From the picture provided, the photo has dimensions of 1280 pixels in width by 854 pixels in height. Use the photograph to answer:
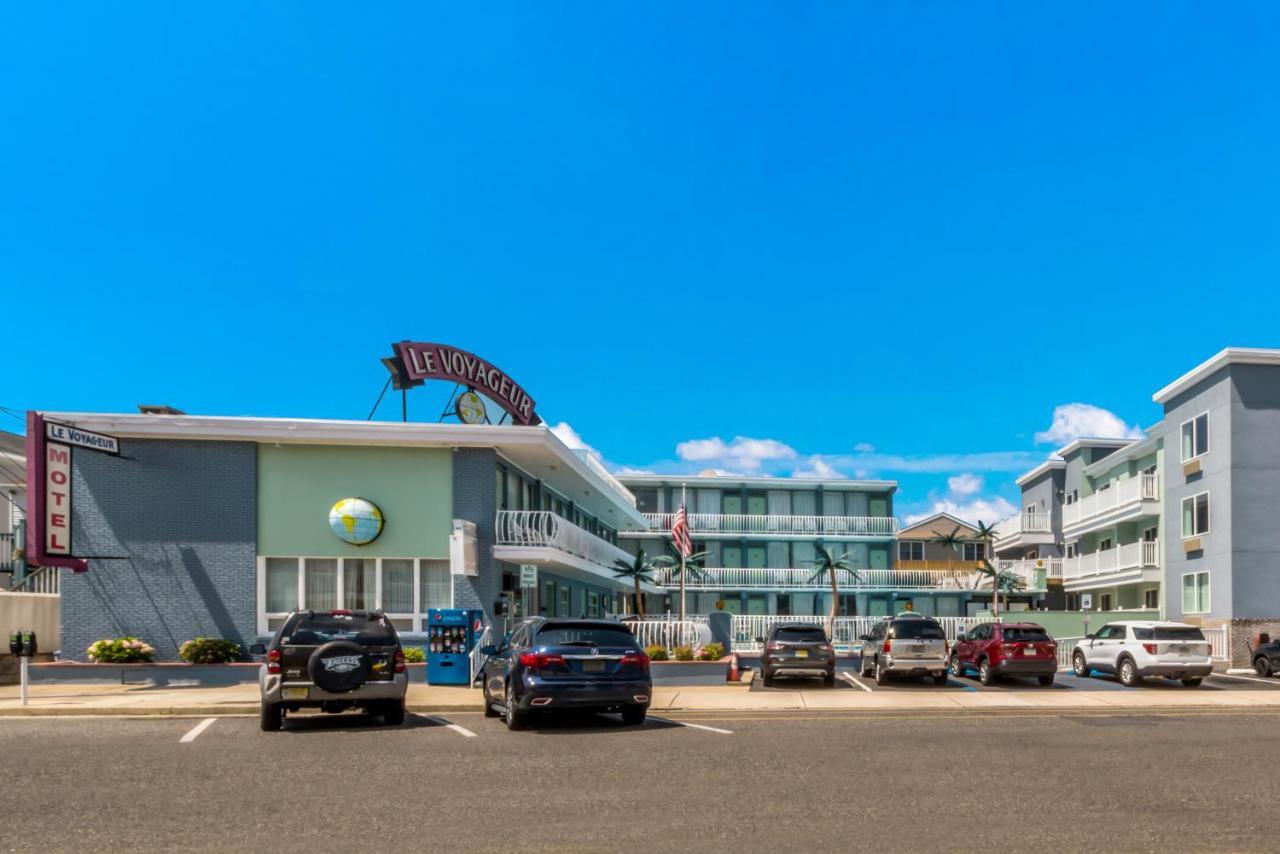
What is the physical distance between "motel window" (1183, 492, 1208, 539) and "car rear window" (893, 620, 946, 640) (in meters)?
16.0

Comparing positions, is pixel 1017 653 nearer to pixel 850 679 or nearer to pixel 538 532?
pixel 850 679

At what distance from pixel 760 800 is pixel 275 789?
4.58m

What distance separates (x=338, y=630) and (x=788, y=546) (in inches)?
1765

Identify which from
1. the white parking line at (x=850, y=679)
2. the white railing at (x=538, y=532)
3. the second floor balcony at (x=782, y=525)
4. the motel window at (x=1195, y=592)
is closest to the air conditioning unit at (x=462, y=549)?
the white railing at (x=538, y=532)

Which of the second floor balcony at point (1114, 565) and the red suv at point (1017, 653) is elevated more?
the second floor balcony at point (1114, 565)

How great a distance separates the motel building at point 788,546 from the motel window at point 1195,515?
1712 cm

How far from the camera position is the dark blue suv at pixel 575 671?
15.2m

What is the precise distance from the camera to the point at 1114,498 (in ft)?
148

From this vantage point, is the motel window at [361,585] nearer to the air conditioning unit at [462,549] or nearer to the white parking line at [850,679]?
the air conditioning unit at [462,549]

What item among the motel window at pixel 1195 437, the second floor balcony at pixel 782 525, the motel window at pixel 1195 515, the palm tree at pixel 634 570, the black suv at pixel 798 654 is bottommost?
the black suv at pixel 798 654

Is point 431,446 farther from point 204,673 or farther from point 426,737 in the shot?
point 426,737

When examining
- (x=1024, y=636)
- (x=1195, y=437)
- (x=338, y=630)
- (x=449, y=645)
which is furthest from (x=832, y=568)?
(x=338, y=630)

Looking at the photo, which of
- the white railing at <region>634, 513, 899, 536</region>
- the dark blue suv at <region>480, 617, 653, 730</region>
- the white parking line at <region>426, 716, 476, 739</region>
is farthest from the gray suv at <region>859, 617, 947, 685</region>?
the white railing at <region>634, 513, 899, 536</region>

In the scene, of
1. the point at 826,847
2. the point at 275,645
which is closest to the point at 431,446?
the point at 275,645
